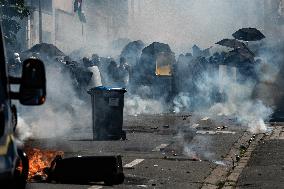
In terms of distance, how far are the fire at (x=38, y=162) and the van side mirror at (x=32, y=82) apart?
19.7 feet

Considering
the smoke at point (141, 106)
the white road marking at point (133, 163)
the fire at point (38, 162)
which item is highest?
the fire at point (38, 162)

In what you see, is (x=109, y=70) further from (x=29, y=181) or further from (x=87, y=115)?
(x=29, y=181)

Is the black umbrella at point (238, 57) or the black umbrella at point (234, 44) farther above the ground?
the black umbrella at point (234, 44)

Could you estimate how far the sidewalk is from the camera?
11953 mm

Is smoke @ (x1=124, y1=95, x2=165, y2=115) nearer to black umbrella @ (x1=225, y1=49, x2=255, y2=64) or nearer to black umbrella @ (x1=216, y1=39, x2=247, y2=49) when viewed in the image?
black umbrella @ (x1=225, y1=49, x2=255, y2=64)

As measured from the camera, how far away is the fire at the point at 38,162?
12.0 m

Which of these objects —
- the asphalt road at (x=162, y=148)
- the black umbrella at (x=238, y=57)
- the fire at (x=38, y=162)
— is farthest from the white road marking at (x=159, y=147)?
the black umbrella at (x=238, y=57)

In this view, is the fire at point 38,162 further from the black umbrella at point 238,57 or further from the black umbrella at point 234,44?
the black umbrella at point 234,44

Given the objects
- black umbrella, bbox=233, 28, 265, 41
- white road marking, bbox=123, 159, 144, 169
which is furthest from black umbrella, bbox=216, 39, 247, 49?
white road marking, bbox=123, 159, 144, 169

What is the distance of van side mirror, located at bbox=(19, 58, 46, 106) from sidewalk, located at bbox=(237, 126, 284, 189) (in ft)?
20.5

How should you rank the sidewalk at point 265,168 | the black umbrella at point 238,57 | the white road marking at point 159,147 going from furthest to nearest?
the black umbrella at point 238,57, the white road marking at point 159,147, the sidewalk at point 265,168

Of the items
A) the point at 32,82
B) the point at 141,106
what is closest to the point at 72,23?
the point at 141,106

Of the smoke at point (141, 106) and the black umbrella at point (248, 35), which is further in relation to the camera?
the black umbrella at point (248, 35)

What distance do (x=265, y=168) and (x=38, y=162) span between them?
12.0ft
